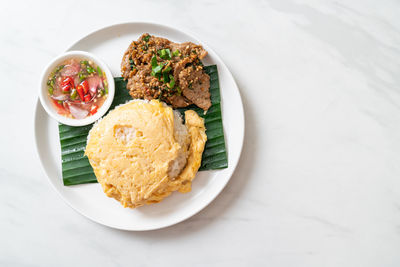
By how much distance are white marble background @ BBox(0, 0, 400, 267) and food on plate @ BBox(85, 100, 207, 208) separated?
86 cm

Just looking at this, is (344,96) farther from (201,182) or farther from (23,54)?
(23,54)

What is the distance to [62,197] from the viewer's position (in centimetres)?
357

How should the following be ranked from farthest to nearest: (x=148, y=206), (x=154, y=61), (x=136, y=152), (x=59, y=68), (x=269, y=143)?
1. (x=269, y=143)
2. (x=148, y=206)
3. (x=59, y=68)
4. (x=154, y=61)
5. (x=136, y=152)

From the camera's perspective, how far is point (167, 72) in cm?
342

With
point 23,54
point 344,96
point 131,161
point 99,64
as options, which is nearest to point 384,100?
point 344,96

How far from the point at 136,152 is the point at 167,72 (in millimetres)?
895

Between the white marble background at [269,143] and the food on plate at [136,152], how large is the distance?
858 millimetres

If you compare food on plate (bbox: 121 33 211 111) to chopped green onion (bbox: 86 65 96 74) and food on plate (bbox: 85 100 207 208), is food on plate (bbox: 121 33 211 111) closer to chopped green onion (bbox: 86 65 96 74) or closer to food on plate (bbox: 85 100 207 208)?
food on plate (bbox: 85 100 207 208)

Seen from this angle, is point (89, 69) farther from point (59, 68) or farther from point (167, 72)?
point (167, 72)

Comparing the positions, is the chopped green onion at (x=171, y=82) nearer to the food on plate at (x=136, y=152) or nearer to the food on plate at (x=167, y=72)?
the food on plate at (x=167, y=72)

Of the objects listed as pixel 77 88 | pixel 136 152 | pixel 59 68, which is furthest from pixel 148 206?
pixel 59 68

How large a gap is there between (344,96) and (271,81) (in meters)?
0.94

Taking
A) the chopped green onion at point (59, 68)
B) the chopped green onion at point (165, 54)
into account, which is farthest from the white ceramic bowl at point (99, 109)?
the chopped green onion at point (165, 54)

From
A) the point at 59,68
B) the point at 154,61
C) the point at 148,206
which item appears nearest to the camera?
the point at 154,61
